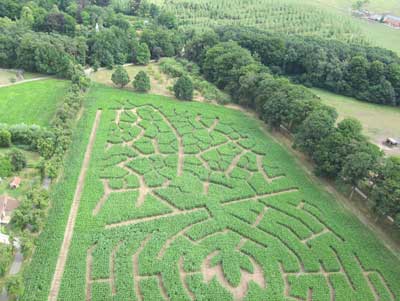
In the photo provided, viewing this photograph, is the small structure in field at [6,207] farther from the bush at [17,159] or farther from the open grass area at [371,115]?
the open grass area at [371,115]

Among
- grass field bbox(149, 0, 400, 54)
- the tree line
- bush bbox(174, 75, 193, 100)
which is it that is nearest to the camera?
bush bbox(174, 75, 193, 100)

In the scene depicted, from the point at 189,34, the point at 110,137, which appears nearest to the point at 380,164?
the point at 110,137

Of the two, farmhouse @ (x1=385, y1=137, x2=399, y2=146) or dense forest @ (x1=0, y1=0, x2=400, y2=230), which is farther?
farmhouse @ (x1=385, y1=137, x2=399, y2=146)

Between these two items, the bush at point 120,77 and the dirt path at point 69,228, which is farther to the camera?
the bush at point 120,77

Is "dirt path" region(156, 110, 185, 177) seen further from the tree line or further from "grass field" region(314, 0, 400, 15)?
"grass field" region(314, 0, 400, 15)

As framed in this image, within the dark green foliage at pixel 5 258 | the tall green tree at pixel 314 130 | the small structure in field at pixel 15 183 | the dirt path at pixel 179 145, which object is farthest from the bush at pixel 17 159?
the tall green tree at pixel 314 130

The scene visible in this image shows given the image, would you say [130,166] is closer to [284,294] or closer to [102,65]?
[284,294]

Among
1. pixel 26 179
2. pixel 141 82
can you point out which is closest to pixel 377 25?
pixel 141 82

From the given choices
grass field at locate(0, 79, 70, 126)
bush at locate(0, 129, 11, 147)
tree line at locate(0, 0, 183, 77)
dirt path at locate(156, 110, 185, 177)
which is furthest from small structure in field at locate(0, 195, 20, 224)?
tree line at locate(0, 0, 183, 77)
